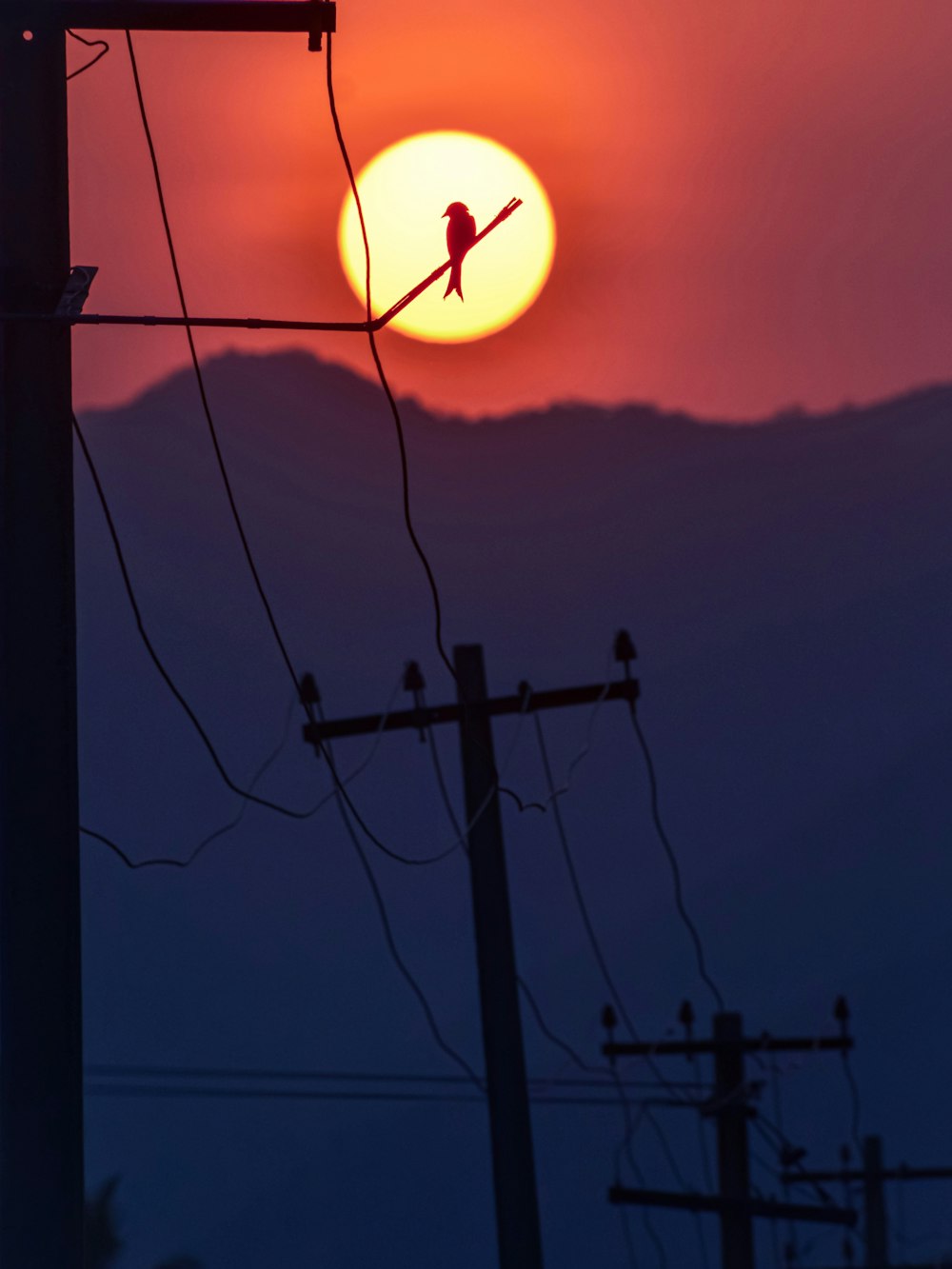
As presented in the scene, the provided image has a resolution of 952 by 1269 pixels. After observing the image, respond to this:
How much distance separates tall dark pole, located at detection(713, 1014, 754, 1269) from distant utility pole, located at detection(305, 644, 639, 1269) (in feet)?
25.5

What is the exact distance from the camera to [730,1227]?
20.5 m

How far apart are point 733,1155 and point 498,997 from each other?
349 inches

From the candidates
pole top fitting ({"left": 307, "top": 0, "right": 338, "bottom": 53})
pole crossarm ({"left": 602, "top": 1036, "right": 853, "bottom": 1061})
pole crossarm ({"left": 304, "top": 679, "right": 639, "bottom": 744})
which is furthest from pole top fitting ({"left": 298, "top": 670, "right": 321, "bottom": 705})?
pole crossarm ({"left": 602, "top": 1036, "right": 853, "bottom": 1061})

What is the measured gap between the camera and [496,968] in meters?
12.9

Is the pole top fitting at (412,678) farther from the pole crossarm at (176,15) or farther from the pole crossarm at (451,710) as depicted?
the pole crossarm at (176,15)

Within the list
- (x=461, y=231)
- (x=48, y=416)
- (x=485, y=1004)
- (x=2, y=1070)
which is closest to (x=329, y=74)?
(x=461, y=231)

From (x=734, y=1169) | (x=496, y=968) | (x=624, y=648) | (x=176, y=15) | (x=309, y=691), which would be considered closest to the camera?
(x=176, y=15)

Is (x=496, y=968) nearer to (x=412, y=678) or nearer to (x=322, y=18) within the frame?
(x=412, y=678)

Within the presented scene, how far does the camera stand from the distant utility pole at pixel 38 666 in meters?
5.99

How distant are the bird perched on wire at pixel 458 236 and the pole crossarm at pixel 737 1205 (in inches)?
555

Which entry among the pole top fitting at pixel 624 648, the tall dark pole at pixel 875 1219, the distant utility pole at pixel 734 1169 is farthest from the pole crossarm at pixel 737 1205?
the tall dark pole at pixel 875 1219

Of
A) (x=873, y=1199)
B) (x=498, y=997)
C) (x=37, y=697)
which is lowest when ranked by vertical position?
(x=873, y=1199)

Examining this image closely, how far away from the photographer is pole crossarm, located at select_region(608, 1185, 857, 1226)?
20.2m

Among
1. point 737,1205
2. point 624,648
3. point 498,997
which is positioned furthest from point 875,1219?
point 498,997
